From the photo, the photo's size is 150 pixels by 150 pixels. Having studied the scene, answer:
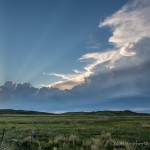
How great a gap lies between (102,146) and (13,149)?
7.67 metres

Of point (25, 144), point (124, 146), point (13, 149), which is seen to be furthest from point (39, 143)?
point (124, 146)

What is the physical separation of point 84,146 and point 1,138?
943cm

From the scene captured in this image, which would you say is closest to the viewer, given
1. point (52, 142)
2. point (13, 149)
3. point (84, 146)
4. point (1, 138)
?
point (13, 149)

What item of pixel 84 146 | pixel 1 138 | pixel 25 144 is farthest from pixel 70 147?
pixel 1 138

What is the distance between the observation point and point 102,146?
3388 cm

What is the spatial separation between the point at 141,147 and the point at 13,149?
10740 millimetres

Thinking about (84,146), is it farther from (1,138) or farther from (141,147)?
(1,138)

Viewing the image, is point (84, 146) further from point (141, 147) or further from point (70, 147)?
point (141, 147)

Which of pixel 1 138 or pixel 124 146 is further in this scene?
pixel 1 138

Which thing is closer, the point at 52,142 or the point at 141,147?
the point at 141,147

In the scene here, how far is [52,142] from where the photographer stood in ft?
120

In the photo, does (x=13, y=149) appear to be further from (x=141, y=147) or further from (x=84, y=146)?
(x=141, y=147)

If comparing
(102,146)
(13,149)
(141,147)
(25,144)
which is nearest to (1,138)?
(25,144)

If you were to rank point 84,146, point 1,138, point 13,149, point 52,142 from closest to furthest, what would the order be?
point 13,149
point 84,146
point 52,142
point 1,138
